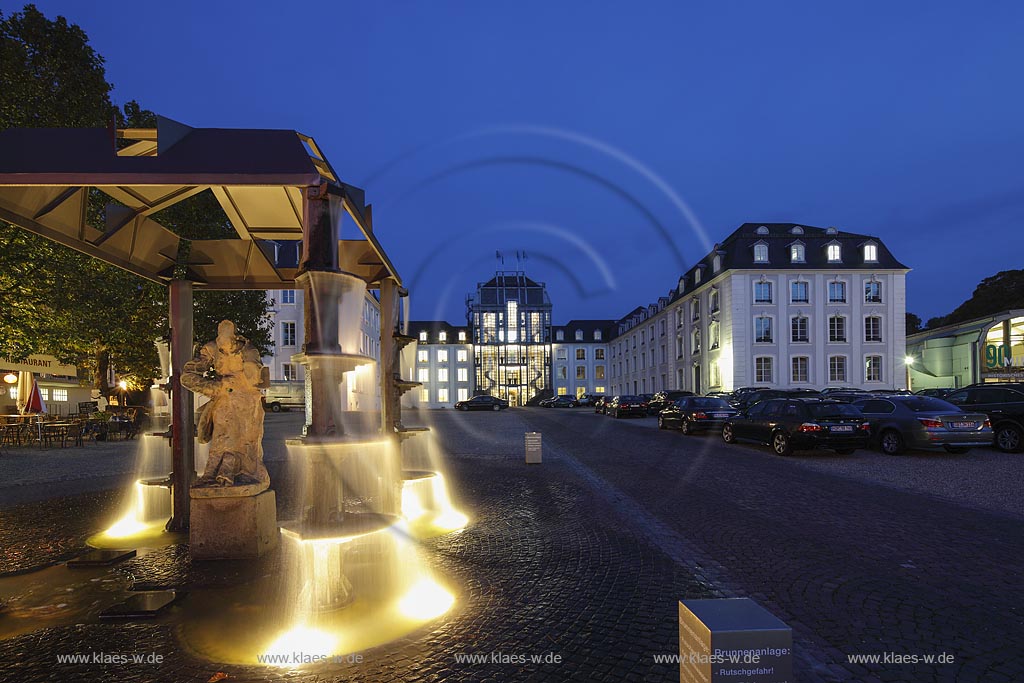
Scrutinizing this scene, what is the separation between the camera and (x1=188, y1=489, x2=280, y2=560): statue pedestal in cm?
628

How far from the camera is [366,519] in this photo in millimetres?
5156

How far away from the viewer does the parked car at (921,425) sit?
1445 centimetres

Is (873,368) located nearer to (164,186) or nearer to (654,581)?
(654,581)

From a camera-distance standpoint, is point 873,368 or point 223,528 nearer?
point 223,528

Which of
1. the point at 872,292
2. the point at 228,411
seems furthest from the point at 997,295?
the point at 228,411

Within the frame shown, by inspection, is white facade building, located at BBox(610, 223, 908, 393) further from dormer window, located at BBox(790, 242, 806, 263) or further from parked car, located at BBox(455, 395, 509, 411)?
Result: parked car, located at BBox(455, 395, 509, 411)

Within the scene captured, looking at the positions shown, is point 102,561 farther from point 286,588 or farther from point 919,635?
point 919,635

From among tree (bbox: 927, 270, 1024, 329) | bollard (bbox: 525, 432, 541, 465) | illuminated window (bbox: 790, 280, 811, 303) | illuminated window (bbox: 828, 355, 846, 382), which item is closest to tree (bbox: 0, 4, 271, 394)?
bollard (bbox: 525, 432, 541, 465)

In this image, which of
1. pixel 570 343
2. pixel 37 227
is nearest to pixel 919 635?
pixel 37 227

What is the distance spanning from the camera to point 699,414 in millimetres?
22641

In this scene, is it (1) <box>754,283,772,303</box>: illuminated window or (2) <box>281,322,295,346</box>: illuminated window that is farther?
(2) <box>281,322,295,346</box>: illuminated window

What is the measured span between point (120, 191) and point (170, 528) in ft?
14.3

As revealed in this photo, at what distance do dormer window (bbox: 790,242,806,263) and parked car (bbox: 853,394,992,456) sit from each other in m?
34.7

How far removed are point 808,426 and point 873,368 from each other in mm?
39130
